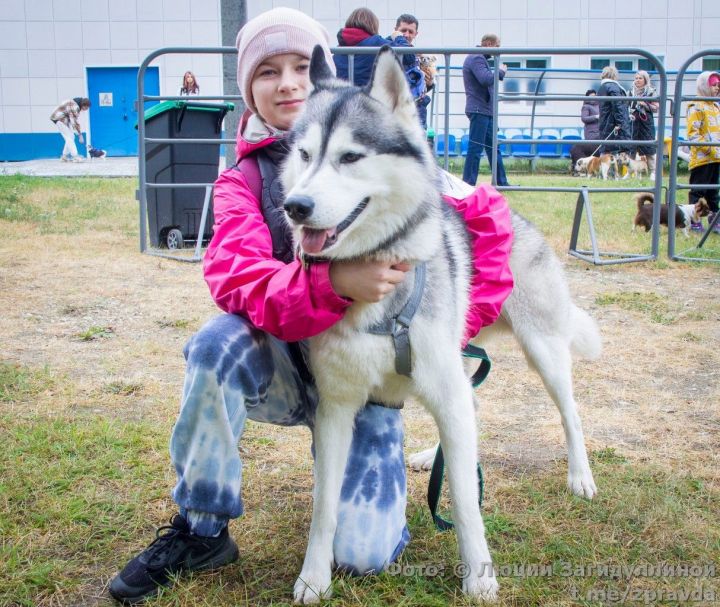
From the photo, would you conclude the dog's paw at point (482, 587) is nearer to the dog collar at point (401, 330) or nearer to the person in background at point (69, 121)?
the dog collar at point (401, 330)

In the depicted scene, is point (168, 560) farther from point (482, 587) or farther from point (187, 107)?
point (187, 107)

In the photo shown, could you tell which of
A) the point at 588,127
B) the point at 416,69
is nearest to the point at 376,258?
the point at 416,69

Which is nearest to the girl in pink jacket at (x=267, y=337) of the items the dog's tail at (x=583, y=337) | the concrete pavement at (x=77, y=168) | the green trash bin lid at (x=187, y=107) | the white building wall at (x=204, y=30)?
the dog's tail at (x=583, y=337)

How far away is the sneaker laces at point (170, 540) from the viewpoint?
2.03 metres

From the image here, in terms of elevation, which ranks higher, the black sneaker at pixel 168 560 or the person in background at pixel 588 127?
the person in background at pixel 588 127

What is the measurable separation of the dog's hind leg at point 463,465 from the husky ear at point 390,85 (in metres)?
0.71

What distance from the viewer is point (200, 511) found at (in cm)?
202

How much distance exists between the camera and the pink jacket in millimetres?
1824

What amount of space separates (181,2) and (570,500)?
2135 cm

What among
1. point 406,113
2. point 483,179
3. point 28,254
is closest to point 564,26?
point 483,179

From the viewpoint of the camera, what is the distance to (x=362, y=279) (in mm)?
1839

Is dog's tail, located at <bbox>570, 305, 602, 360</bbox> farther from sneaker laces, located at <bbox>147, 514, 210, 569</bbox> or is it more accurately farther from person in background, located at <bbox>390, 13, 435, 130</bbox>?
person in background, located at <bbox>390, 13, 435, 130</bbox>

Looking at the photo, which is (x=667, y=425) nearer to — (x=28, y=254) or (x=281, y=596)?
(x=281, y=596)

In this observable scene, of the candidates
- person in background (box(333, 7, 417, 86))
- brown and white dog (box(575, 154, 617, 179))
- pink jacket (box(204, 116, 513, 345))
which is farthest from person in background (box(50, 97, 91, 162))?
pink jacket (box(204, 116, 513, 345))
